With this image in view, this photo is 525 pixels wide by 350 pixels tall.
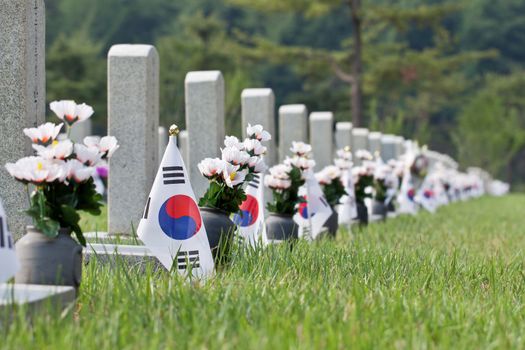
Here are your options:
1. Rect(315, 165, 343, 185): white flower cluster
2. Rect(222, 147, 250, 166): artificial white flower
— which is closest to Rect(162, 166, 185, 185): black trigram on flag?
Rect(222, 147, 250, 166): artificial white flower

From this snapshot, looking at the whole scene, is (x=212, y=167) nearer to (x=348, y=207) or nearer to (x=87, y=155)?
(x=87, y=155)

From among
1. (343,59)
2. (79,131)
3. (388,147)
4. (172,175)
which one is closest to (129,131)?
(172,175)

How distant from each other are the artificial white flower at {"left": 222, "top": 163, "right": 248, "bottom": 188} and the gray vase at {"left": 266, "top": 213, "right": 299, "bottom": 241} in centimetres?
189

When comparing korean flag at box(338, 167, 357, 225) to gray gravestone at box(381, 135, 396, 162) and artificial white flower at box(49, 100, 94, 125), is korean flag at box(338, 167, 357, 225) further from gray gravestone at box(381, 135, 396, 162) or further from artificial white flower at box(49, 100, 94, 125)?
gray gravestone at box(381, 135, 396, 162)

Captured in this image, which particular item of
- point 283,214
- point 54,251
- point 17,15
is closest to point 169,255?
point 54,251

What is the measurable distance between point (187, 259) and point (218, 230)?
0.55m

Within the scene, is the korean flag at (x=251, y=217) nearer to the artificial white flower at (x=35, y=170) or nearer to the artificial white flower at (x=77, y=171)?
the artificial white flower at (x=77, y=171)

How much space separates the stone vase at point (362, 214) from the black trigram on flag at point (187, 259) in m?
6.54

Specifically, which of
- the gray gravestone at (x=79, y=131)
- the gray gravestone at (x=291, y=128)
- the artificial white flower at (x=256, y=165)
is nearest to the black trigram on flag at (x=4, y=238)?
the artificial white flower at (x=256, y=165)

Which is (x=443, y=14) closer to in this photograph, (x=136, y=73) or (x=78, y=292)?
(x=136, y=73)

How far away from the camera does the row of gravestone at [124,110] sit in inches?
221

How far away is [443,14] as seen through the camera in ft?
97.3

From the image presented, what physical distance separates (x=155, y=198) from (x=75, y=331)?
1.84 meters

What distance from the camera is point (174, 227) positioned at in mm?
4984
